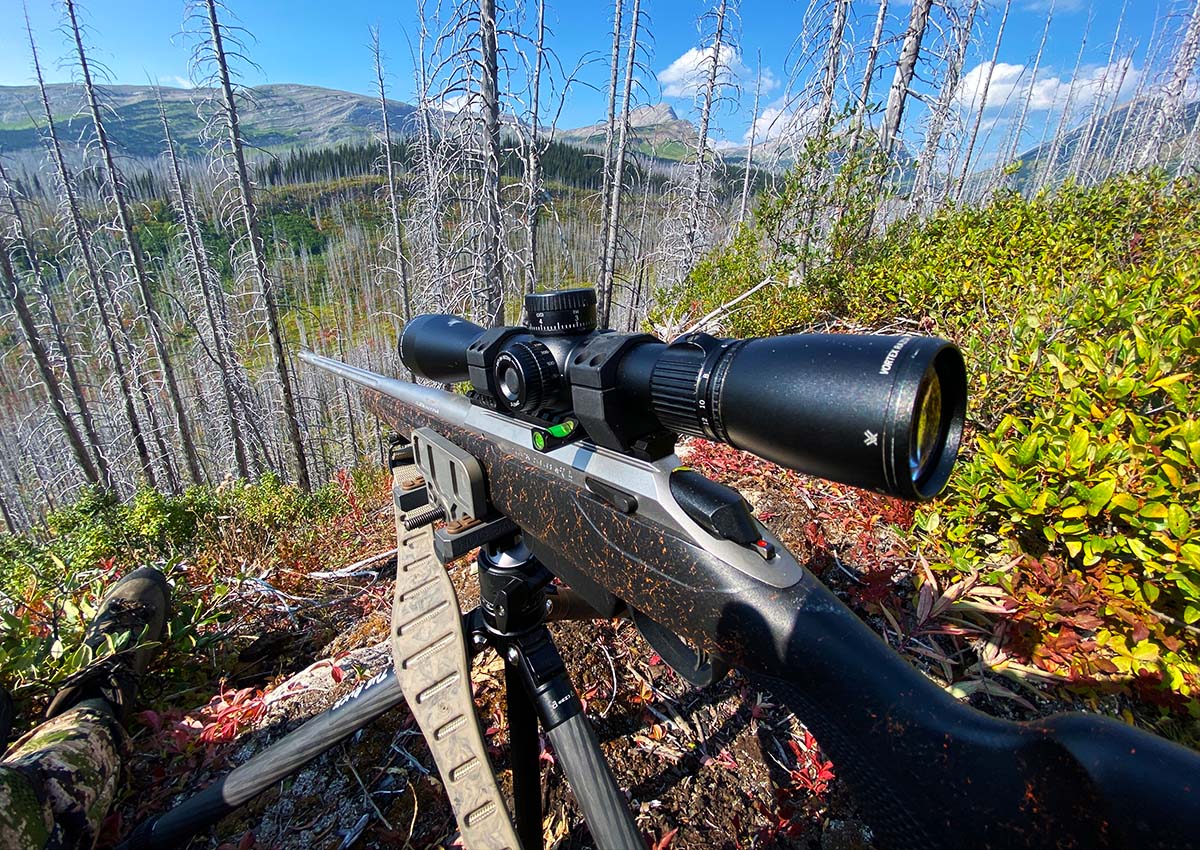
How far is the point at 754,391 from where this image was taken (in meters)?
0.85

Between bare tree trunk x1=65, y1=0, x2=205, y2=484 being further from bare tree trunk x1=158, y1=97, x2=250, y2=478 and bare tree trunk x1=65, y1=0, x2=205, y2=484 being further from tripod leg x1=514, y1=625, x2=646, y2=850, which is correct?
tripod leg x1=514, y1=625, x2=646, y2=850

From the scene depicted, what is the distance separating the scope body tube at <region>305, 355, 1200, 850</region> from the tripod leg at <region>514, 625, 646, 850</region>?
0.33 m

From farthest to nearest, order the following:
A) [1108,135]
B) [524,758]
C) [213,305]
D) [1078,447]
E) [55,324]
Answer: [1108,135], [213,305], [55,324], [1078,447], [524,758]

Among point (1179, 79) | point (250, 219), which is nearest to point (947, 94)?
point (250, 219)

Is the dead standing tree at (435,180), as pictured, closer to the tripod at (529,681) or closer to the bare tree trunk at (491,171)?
the bare tree trunk at (491,171)

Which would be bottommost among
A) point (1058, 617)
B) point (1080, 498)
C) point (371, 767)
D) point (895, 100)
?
point (371, 767)

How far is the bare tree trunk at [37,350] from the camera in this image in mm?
12203

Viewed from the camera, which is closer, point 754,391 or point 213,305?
point 754,391

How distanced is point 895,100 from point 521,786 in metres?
8.63

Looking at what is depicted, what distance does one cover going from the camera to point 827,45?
23.7ft

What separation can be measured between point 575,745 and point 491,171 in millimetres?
7245

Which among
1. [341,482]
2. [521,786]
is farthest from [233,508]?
[521,786]

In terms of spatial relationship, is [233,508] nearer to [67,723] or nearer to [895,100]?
[67,723]

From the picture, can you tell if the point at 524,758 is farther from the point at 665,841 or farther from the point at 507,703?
the point at 665,841
